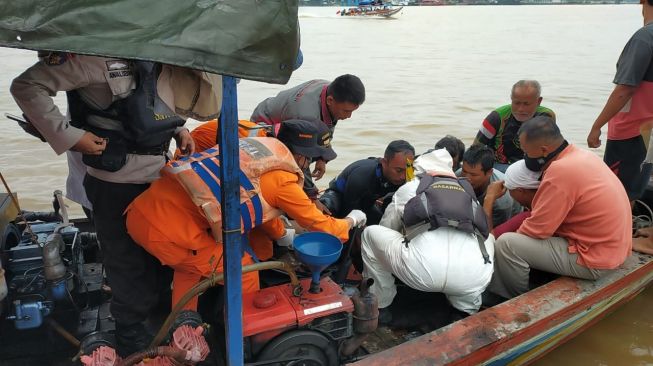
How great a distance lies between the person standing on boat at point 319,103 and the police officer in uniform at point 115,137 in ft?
4.73

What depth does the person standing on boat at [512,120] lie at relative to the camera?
4367mm

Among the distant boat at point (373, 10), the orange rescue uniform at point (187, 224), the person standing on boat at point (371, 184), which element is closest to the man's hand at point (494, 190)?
the person standing on boat at point (371, 184)

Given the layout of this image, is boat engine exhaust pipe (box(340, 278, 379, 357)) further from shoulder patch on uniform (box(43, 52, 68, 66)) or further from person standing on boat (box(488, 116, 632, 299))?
shoulder patch on uniform (box(43, 52, 68, 66))

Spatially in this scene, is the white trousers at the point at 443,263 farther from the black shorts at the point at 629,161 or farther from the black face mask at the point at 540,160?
the black shorts at the point at 629,161

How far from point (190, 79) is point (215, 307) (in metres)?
1.30

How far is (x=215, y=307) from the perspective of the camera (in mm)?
2672

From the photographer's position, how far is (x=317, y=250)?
242 centimetres

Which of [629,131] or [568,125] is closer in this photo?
[629,131]

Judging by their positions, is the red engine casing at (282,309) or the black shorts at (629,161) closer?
the red engine casing at (282,309)

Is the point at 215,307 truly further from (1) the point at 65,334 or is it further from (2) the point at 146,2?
(2) the point at 146,2

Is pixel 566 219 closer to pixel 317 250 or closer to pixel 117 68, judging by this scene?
pixel 317 250

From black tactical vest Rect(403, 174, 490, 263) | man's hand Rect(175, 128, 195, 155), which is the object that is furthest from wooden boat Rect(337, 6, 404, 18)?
man's hand Rect(175, 128, 195, 155)

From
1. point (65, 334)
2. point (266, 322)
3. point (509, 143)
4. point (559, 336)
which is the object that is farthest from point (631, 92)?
point (65, 334)

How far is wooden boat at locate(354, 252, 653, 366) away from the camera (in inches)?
96.5
